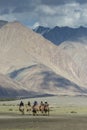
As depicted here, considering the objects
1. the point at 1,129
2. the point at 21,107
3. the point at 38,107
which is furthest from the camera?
the point at 21,107

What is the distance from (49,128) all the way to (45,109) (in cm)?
2429

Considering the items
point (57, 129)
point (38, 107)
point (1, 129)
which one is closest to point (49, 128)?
point (57, 129)

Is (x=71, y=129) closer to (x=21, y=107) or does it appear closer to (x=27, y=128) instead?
(x=27, y=128)

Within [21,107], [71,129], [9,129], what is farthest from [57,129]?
[21,107]

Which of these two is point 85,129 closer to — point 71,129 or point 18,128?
point 71,129

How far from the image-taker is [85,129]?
41.5 metres

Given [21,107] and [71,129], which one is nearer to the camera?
[71,129]

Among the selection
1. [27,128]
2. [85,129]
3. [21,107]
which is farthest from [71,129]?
[21,107]

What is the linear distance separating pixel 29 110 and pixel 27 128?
101 ft

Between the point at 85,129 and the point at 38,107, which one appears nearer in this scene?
the point at 85,129

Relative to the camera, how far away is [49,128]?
4278 cm

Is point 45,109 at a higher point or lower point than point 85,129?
higher

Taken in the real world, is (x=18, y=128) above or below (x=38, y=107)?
below

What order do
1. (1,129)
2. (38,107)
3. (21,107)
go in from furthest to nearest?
(21,107)
(38,107)
(1,129)
